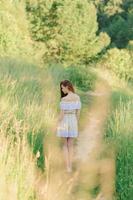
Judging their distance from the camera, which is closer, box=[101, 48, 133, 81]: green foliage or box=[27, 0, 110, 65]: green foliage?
box=[101, 48, 133, 81]: green foliage

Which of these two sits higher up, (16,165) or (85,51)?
(16,165)

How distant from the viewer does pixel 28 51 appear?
26.0 meters

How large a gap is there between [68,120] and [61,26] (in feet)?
94.3

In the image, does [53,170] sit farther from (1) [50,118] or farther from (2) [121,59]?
(2) [121,59]

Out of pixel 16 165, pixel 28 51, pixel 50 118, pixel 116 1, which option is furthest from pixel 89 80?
pixel 116 1

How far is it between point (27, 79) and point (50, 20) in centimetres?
2493

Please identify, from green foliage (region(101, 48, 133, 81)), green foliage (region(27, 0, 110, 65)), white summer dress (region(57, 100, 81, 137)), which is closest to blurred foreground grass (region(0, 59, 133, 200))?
white summer dress (region(57, 100, 81, 137))

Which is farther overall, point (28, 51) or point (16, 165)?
point (28, 51)

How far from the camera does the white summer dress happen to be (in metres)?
8.53

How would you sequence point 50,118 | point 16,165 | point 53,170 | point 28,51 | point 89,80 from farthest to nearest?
point 28,51, point 89,80, point 50,118, point 53,170, point 16,165

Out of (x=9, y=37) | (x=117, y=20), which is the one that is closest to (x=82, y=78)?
(x=9, y=37)

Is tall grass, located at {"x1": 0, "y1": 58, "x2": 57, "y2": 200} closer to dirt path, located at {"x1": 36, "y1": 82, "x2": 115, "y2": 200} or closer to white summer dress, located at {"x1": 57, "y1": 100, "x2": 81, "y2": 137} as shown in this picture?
dirt path, located at {"x1": 36, "y1": 82, "x2": 115, "y2": 200}

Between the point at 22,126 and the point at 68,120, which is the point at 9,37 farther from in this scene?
the point at 22,126

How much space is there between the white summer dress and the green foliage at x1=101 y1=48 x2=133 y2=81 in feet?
58.2
